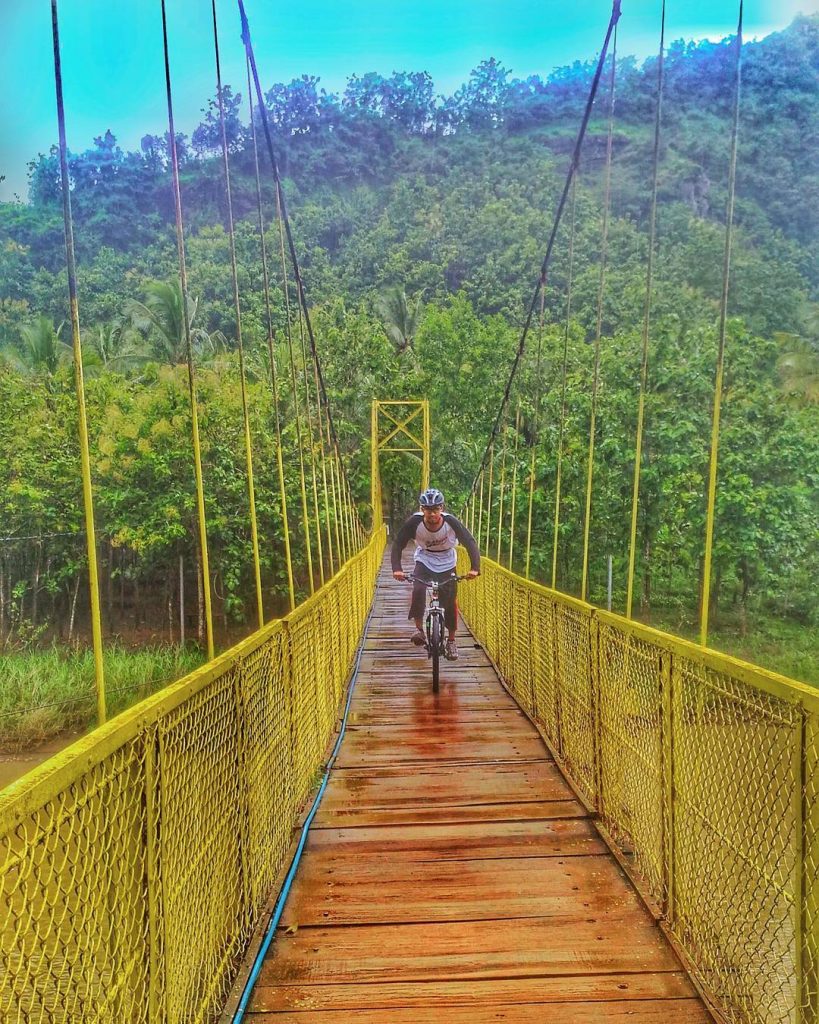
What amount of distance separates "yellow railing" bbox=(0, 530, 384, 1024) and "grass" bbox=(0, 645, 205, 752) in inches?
402

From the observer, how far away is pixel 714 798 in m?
1.66

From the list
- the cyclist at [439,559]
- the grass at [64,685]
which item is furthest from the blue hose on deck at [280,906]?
the grass at [64,685]

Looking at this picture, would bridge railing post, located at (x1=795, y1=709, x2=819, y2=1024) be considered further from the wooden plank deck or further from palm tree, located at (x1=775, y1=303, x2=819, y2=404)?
palm tree, located at (x1=775, y1=303, x2=819, y2=404)

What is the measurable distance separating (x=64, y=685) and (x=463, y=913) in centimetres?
1198

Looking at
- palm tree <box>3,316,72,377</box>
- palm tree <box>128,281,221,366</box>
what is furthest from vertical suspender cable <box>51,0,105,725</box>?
palm tree <box>128,281,221,366</box>

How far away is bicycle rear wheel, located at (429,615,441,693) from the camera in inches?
176

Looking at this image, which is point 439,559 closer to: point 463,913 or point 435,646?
point 435,646

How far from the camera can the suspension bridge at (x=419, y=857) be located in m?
1.02

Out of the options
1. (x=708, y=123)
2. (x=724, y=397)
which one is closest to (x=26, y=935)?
(x=724, y=397)

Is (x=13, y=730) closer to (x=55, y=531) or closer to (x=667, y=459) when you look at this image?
(x=55, y=531)

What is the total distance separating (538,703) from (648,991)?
2.11 meters

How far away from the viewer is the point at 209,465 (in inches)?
535

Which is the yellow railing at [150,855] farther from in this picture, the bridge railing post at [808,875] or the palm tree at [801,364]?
the palm tree at [801,364]

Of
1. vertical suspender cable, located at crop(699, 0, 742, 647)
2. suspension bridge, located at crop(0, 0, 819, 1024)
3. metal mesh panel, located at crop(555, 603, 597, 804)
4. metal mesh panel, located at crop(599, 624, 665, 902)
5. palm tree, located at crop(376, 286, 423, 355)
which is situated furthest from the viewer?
palm tree, located at crop(376, 286, 423, 355)
